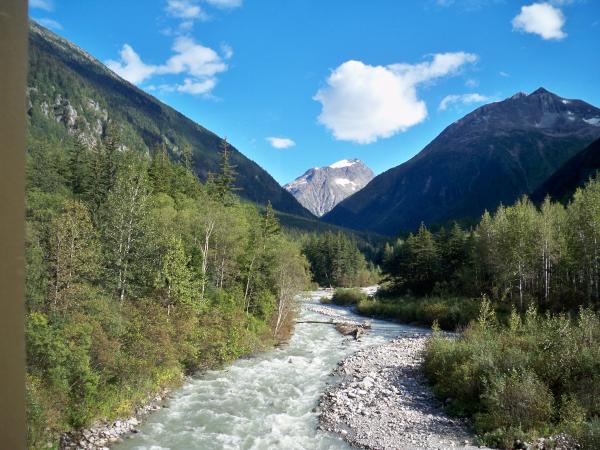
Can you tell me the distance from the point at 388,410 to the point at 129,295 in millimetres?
17067

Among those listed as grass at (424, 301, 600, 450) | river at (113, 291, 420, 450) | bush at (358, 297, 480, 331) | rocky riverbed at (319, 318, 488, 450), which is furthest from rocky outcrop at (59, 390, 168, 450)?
bush at (358, 297, 480, 331)

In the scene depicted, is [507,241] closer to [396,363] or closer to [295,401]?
[396,363]

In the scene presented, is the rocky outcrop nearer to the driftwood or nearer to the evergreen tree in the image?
the evergreen tree

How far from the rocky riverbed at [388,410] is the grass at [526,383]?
39.1 inches

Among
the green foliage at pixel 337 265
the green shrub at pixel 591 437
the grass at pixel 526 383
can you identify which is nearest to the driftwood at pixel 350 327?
the grass at pixel 526 383

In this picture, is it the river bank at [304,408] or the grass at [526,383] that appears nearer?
the grass at [526,383]

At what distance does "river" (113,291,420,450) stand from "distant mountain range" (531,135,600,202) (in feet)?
385

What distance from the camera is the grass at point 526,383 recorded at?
15.3 m

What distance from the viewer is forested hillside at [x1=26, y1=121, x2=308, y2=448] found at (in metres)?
15.8

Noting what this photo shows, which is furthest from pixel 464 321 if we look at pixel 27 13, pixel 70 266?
pixel 27 13

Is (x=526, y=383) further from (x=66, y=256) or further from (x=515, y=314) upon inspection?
(x=66, y=256)

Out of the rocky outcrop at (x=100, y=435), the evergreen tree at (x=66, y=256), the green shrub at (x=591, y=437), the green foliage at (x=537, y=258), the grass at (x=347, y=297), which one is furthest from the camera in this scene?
the grass at (x=347, y=297)

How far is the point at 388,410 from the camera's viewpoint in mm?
19266

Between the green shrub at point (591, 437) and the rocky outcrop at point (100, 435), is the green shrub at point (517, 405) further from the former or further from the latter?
the rocky outcrop at point (100, 435)
